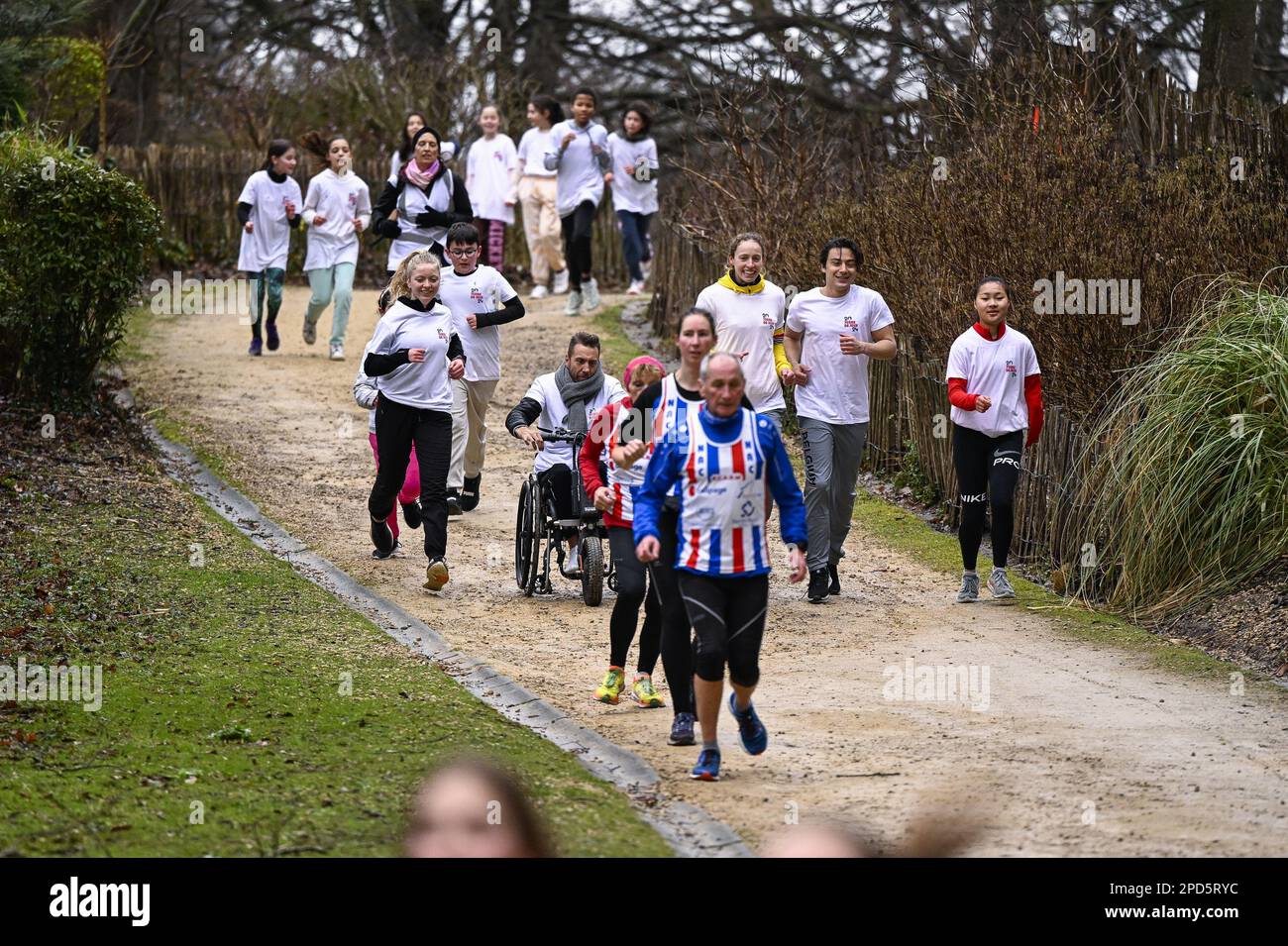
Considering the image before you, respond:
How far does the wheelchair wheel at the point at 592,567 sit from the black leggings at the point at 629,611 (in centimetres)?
212

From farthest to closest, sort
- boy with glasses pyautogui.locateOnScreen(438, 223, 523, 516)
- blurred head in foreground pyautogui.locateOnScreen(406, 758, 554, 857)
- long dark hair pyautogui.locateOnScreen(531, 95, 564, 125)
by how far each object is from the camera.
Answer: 1. long dark hair pyautogui.locateOnScreen(531, 95, 564, 125)
2. boy with glasses pyautogui.locateOnScreen(438, 223, 523, 516)
3. blurred head in foreground pyautogui.locateOnScreen(406, 758, 554, 857)

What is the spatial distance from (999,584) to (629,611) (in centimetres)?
333

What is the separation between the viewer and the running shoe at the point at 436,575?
35.2 ft

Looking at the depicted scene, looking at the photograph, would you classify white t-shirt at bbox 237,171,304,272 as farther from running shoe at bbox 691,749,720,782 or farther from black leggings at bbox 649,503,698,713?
running shoe at bbox 691,749,720,782

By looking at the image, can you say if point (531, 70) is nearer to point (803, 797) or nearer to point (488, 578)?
point (488, 578)

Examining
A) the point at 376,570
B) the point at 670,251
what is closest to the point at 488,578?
the point at 376,570

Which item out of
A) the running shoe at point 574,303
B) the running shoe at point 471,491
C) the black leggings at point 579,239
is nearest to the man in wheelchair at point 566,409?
the running shoe at point 471,491

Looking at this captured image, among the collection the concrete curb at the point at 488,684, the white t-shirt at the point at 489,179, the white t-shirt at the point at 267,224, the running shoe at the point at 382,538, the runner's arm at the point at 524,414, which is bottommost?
the concrete curb at the point at 488,684

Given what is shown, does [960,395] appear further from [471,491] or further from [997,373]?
[471,491]

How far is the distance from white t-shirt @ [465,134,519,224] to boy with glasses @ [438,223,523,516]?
26.6 ft

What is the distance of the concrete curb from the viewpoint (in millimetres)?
6574

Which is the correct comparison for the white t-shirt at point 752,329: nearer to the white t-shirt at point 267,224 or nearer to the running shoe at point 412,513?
the running shoe at point 412,513

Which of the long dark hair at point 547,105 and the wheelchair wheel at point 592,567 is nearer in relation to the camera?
the wheelchair wheel at point 592,567

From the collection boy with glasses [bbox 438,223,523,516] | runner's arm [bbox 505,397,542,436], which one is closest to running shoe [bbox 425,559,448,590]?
runner's arm [bbox 505,397,542,436]
